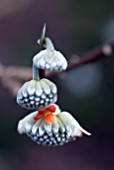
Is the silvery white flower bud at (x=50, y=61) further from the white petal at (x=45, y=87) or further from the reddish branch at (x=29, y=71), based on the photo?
the reddish branch at (x=29, y=71)

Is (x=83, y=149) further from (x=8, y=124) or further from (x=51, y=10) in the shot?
(x=51, y=10)

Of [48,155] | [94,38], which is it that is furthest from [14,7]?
[48,155]

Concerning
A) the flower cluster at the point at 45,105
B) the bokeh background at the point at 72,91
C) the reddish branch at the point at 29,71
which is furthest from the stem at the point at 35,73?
the bokeh background at the point at 72,91

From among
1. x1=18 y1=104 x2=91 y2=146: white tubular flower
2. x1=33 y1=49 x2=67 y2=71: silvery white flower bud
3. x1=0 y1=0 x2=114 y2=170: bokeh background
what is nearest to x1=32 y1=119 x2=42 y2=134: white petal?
x1=18 y1=104 x2=91 y2=146: white tubular flower

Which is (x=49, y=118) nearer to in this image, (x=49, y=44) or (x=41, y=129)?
(x=41, y=129)

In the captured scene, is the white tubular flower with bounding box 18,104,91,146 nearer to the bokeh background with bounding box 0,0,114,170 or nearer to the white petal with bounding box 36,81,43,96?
the white petal with bounding box 36,81,43,96

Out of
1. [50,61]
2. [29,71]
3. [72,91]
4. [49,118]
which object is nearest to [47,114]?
[49,118]
